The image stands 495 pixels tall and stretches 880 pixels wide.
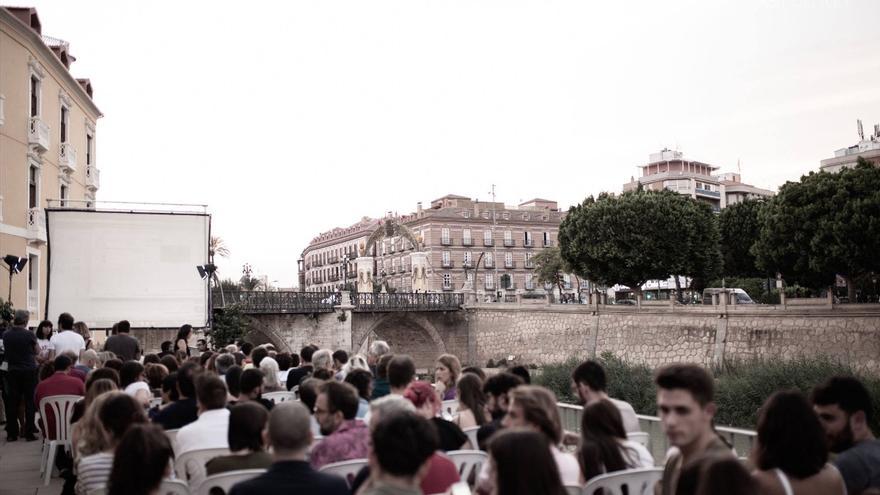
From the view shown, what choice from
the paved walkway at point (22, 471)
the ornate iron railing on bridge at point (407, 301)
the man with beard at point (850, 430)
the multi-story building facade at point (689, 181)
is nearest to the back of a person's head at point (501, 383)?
the man with beard at point (850, 430)

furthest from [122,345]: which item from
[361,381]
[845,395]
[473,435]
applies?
[845,395]

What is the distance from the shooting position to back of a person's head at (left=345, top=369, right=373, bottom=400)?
21.2ft

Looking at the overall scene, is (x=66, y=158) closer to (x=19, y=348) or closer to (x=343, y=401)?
(x=19, y=348)

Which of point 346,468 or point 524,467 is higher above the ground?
point 524,467

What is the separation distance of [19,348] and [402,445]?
8.71 m

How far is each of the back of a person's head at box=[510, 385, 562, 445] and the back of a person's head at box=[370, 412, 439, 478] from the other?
2.95 ft

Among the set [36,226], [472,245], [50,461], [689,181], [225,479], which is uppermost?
[689,181]

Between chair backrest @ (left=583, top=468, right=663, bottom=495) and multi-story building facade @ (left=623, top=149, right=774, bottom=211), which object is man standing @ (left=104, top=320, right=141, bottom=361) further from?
multi-story building facade @ (left=623, top=149, right=774, bottom=211)

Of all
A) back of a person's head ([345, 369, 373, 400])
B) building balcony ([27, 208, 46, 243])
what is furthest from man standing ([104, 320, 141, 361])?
building balcony ([27, 208, 46, 243])

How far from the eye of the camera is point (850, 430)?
3.87 metres

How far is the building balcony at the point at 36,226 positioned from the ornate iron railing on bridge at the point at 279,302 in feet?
50.5

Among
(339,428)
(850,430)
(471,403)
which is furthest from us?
(471,403)

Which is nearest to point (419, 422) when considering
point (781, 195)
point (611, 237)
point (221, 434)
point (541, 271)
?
point (221, 434)

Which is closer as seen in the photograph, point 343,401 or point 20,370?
point 343,401
